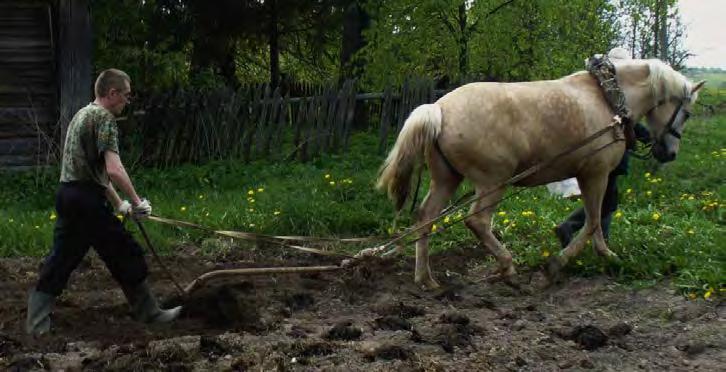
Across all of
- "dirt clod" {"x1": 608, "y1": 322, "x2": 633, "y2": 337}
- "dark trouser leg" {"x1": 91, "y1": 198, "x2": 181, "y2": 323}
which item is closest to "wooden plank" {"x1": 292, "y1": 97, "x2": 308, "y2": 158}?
"dark trouser leg" {"x1": 91, "y1": 198, "x2": 181, "y2": 323}

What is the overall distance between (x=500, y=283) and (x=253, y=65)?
1590 centimetres

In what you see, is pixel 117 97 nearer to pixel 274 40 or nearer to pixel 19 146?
pixel 19 146

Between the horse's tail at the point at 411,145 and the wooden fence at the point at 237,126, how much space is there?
6297 millimetres

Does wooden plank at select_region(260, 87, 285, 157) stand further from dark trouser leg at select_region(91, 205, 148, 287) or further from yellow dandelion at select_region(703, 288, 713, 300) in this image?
yellow dandelion at select_region(703, 288, 713, 300)

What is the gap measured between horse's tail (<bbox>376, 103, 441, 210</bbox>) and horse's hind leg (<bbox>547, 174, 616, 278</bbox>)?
1270 millimetres

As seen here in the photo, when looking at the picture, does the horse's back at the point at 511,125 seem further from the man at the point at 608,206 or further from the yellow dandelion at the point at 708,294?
the yellow dandelion at the point at 708,294

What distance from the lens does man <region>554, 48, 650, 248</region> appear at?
6.78 metres

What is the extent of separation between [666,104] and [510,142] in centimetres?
157

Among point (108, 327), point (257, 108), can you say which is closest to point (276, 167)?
point (257, 108)

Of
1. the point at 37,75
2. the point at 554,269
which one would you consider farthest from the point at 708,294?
the point at 37,75

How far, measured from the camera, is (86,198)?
5074 millimetres

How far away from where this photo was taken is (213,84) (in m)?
14.2

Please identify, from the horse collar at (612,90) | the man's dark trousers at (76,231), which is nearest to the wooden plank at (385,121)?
the horse collar at (612,90)

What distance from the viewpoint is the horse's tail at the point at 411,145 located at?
5.93 metres
